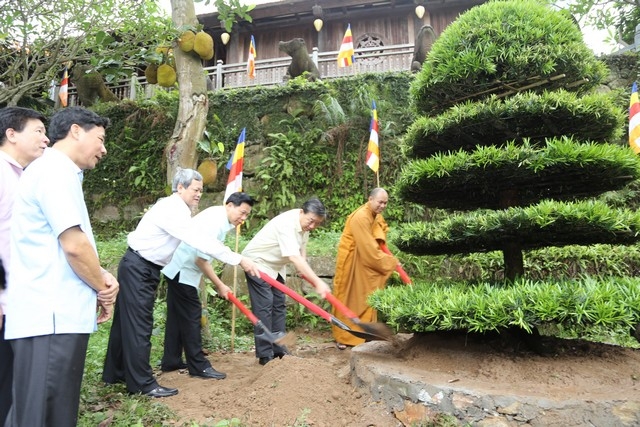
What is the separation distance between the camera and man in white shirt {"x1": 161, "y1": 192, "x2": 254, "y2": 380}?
402 cm

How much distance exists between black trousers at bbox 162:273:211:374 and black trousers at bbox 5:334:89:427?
2.13 metres

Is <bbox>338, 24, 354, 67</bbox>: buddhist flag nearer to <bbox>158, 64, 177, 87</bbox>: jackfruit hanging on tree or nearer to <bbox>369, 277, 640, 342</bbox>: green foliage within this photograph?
<bbox>158, 64, 177, 87</bbox>: jackfruit hanging on tree

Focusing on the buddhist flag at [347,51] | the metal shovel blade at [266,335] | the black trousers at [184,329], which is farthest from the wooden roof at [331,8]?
the metal shovel blade at [266,335]

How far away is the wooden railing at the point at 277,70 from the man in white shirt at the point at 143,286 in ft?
24.8

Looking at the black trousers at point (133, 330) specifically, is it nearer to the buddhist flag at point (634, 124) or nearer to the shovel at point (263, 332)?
the shovel at point (263, 332)

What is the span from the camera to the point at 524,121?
306 centimetres

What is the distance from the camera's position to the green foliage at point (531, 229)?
2.60m

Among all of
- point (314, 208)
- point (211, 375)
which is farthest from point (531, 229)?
point (211, 375)

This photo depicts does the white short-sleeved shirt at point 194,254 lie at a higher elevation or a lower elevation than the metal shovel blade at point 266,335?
higher

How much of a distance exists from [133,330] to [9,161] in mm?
1519

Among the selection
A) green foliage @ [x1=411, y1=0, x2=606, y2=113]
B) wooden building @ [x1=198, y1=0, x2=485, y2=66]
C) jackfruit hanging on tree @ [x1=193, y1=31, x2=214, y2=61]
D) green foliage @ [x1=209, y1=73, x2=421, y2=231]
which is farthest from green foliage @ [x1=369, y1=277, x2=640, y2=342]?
wooden building @ [x1=198, y1=0, x2=485, y2=66]

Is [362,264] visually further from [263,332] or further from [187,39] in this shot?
[187,39]

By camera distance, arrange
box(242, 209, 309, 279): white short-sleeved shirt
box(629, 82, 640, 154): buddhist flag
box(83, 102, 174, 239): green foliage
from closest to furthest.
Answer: box(242, 209, 309, 279): white short-sleeved shirt → box(629, 82, 640, 154): buddhist flag → box(83, 102, 174, 239): green foliage

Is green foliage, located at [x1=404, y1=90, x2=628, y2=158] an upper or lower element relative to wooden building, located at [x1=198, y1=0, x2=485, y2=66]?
lower
